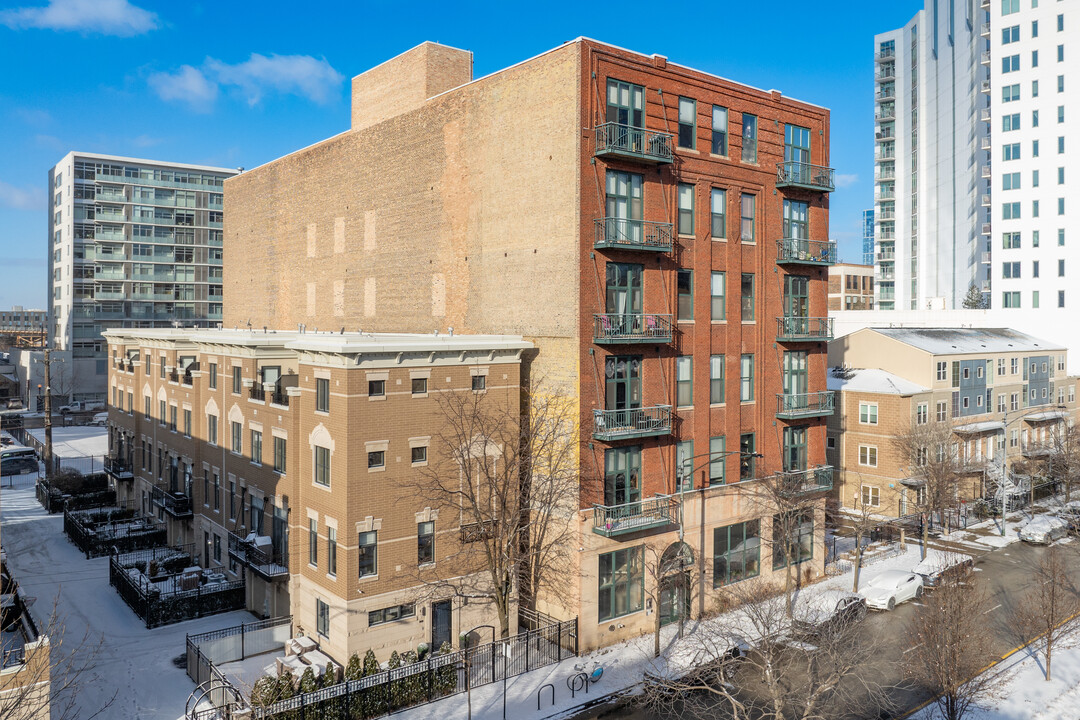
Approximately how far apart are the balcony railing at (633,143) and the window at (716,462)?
1246cm

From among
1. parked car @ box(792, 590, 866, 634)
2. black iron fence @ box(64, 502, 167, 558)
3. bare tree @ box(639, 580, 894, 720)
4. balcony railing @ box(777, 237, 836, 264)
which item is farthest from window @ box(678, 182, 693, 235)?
black iron fence @ box(64, 502, 167, 558)

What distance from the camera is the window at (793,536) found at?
3519 centimetres

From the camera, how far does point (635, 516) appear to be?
29953 millimetres

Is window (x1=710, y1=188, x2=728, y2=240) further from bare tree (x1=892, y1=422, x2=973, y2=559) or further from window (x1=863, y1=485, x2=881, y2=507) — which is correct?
window (x1=863, y1=485, x2=881, y2=507)

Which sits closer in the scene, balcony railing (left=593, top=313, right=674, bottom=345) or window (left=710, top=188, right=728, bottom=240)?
balcony railing (left=593, top=313, right=674, bottom=345)

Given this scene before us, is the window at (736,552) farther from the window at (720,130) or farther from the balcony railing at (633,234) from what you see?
the window at (720,130)

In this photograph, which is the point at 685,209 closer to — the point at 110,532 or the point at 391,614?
the point at 391,614

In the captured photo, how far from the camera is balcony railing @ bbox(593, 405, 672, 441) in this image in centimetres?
2975

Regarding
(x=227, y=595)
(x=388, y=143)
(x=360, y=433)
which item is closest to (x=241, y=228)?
(x=388, y=143)

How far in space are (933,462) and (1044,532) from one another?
7.02 meters

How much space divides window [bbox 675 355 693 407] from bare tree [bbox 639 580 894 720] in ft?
27.6

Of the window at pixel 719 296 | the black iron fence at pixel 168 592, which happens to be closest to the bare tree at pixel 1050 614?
the window at pixel 719 296

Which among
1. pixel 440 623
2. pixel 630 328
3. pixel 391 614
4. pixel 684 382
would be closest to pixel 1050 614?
pixel 684 382

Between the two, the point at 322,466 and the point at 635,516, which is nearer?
the point at 322,466
